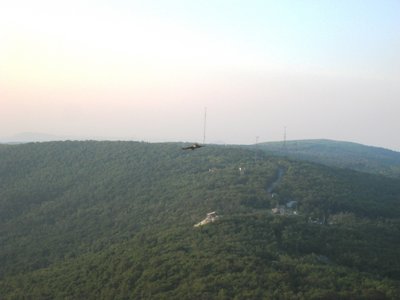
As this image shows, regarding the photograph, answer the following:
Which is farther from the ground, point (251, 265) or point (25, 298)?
point (251, 265)

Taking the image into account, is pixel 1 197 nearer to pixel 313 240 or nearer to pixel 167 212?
pixel 167 212

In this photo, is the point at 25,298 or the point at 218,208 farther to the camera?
the point at 218,208

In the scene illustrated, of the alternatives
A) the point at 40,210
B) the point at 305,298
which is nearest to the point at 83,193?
the point at 40,210

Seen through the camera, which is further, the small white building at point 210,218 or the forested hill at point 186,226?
the small white building at point 210,218

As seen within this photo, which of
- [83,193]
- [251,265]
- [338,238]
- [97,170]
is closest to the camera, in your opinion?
[251,265]

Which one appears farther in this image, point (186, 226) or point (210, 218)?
point (210, 218)

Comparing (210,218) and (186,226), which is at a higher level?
(210,218)

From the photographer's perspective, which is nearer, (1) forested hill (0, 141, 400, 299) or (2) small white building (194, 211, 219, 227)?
(1) forested hill (0, 141, 400, 299)

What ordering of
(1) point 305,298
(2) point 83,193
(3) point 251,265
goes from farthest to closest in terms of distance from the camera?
(2) point 83,193 < (3) point 251,265 < (1) point 305,298
